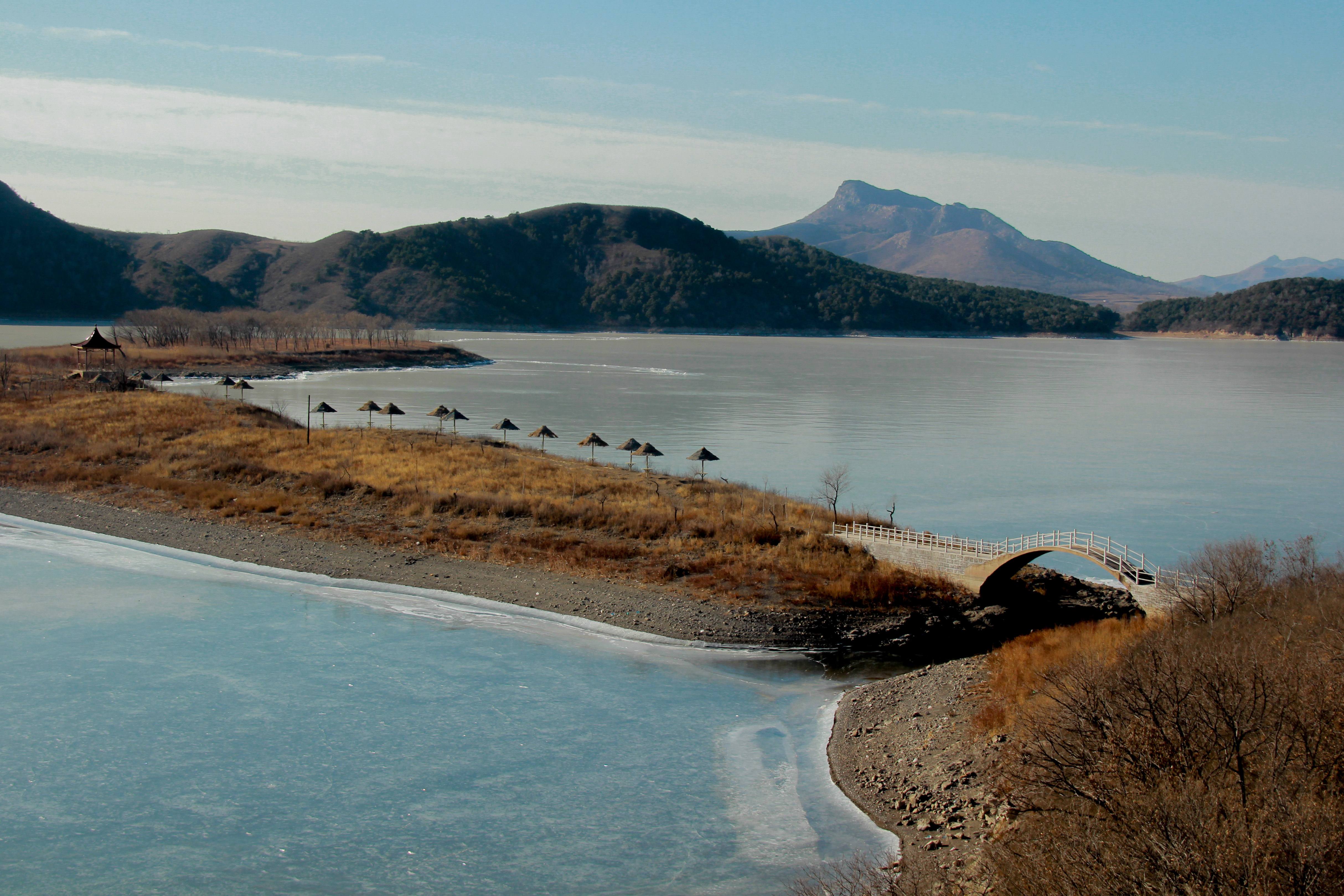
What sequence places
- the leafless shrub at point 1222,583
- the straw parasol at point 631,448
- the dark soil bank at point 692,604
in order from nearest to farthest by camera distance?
the leafless shrub at point 1222,583 < the dark soil bank at point 692,604 < the straw parasol at point 631,448

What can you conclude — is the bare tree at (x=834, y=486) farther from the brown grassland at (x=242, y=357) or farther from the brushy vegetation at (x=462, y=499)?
the brown grassland at (x=242, y=357)

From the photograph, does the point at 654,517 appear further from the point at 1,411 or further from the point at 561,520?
the point at 1,411

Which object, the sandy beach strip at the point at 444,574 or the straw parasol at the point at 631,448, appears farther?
the straw parasol at the point at 631,448

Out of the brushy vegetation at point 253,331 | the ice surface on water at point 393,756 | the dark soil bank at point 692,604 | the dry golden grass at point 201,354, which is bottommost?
the ice surface on water at point 393,756

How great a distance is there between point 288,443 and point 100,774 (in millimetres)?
29305

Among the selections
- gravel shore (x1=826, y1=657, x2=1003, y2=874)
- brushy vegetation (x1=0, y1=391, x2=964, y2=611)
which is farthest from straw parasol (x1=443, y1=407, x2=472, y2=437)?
gravel shore (x1=826, y1=657, x2=1003, y2=874)

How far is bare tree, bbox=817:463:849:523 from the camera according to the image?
31.2m

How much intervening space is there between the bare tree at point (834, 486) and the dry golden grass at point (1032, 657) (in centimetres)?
1018

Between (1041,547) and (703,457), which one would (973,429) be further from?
(1041,547)

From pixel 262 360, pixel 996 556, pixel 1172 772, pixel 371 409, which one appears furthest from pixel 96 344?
pixel 1172 772

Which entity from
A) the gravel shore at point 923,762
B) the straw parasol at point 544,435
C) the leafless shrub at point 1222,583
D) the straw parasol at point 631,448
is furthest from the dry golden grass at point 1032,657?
the straw parasol at point 544,435

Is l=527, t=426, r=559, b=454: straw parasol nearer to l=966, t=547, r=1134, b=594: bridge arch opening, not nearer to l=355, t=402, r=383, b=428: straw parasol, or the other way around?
l=355, t=402, r=383, b=428: straw parasol

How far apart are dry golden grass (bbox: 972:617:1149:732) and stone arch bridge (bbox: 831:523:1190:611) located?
38.9 inches

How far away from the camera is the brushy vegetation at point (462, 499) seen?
2533cm
